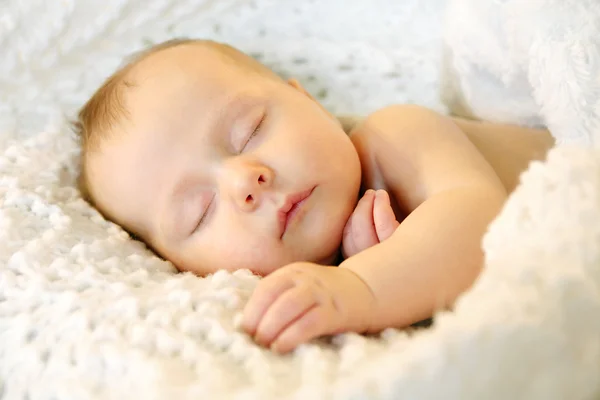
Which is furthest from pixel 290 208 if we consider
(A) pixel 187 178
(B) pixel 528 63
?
(B) pixel 528 63

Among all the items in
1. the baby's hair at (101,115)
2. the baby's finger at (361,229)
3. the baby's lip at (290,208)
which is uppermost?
the baby's hair at (101,115)

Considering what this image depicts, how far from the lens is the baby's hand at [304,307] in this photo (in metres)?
0.54

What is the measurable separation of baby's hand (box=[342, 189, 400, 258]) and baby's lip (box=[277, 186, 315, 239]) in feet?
0.23

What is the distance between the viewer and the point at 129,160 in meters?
0.86

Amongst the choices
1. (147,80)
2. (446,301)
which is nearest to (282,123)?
(147,80)

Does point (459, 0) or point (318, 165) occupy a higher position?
point (459, 0)

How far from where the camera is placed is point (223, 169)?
2.62ft

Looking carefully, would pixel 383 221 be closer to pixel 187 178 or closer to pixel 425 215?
pixel 425 215

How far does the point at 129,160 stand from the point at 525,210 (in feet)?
1.81

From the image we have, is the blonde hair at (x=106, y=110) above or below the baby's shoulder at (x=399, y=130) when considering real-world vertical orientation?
above

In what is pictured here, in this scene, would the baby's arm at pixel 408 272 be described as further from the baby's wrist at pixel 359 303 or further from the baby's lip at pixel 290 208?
the baby's lip at pixel 290 208

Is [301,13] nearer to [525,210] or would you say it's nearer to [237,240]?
[237,240]

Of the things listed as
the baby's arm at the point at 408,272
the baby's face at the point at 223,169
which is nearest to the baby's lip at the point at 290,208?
the baby's face at the point at 223,169

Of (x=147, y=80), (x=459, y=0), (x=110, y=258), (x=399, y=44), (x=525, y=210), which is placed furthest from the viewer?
(x=399, y=44)
